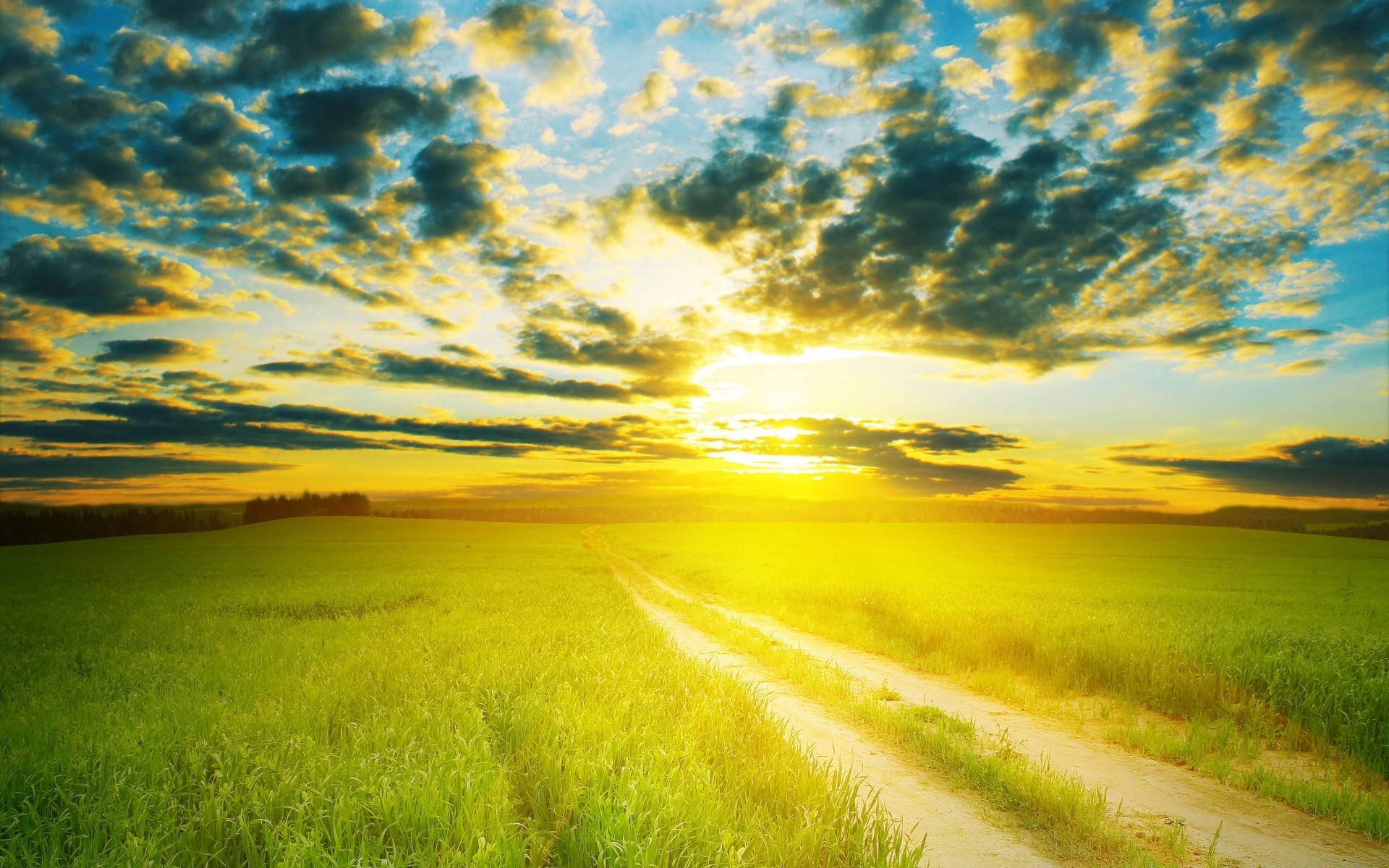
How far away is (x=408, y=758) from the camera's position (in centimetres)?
580

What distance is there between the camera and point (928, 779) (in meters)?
8.29

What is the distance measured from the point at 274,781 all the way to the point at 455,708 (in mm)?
2336

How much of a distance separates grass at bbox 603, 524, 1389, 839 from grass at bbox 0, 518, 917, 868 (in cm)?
704

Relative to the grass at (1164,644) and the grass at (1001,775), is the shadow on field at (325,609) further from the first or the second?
the grass at (1001,775)

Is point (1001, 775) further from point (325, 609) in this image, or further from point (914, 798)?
point (325, 609)

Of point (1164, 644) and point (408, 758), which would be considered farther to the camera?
point (1164, 644)

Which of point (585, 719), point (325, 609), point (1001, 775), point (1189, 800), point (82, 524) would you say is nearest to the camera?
point (585, 719)

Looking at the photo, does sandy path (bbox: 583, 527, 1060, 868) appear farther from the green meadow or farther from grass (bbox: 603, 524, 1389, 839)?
grass (bbox: 603, 524, 1389, 839)

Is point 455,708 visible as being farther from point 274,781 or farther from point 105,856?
point 105,856

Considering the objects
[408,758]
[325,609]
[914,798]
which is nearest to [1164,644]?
[914,798]

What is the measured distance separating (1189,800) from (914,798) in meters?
3.87

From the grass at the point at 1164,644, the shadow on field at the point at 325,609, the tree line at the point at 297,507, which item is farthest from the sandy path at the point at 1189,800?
the tree line at the point at 297,507

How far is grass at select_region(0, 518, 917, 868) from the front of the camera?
16.1 ft

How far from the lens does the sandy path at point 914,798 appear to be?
6270 mm
